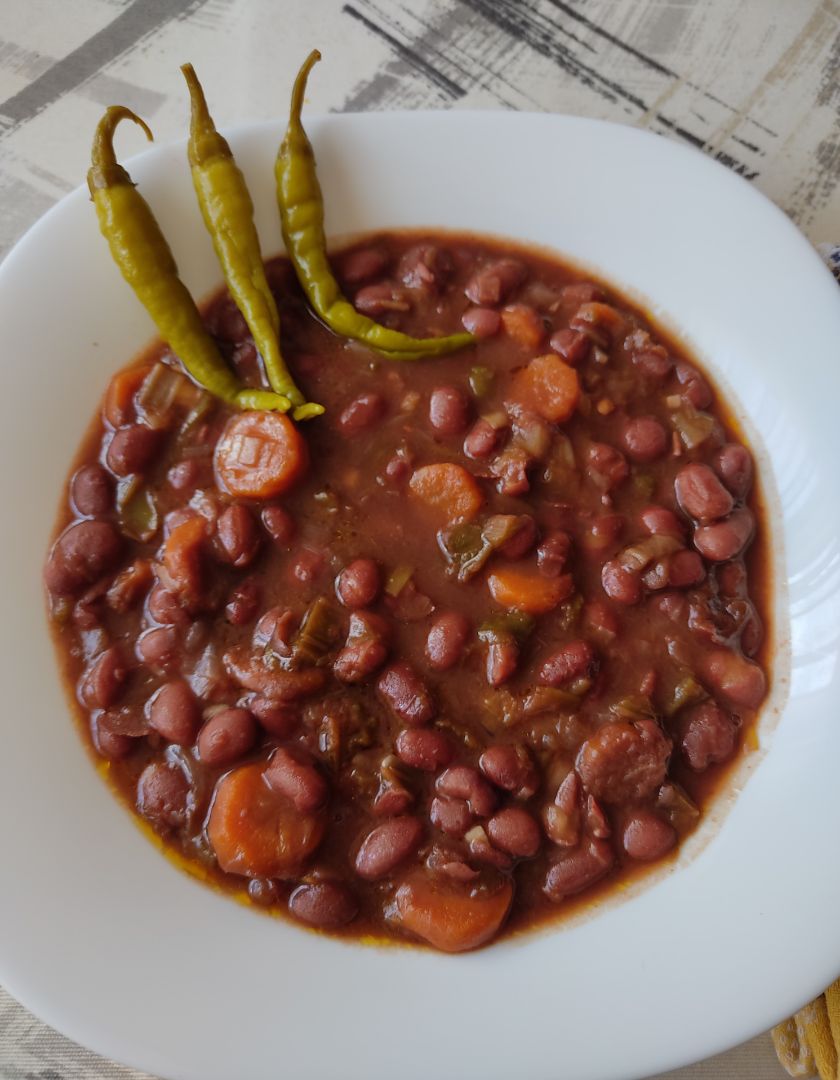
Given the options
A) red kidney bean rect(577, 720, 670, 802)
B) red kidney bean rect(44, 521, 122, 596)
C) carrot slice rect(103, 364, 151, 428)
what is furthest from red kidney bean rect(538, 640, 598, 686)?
carrot slice rect(103, 364, 151, 428)

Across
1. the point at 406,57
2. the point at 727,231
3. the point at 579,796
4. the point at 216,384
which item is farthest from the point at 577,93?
the point at 579,796

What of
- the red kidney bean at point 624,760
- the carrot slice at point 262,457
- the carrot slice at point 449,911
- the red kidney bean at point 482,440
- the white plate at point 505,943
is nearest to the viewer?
the white plate at point 505,943

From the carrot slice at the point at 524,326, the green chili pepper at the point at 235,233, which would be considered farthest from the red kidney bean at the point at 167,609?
the carrot slice at the point at 524,326

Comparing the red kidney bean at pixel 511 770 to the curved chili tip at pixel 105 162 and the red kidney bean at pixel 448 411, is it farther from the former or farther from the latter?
the curved chili tip at pixel 105 162

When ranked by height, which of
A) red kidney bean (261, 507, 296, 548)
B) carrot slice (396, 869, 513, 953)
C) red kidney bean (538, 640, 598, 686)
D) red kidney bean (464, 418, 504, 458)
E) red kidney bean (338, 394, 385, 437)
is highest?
red kidney bean (464, 418, 504, 458)

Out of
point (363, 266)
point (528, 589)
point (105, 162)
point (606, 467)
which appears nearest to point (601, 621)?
point (528, 589)

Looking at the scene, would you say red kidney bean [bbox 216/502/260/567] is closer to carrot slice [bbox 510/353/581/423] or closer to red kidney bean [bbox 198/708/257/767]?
red kidney bean [bbox 198/708/257/767]

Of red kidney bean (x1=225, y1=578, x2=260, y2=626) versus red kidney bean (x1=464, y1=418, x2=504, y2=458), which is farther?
red kidney bean (x1=464, y1=418, x2=504, y2=458)

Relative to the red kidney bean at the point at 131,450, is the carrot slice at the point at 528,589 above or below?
above
